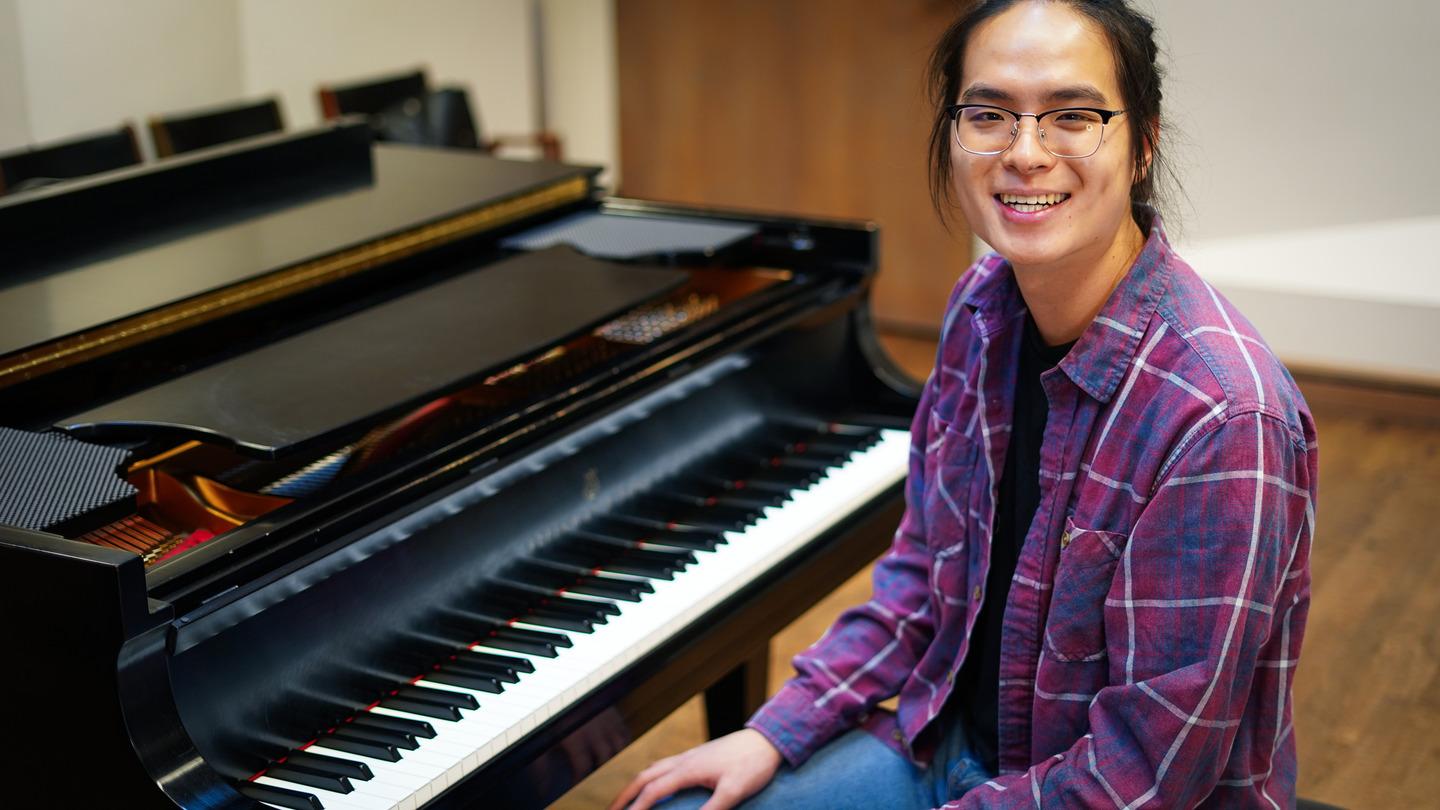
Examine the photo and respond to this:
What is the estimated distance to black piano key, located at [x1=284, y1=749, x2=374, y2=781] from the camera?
148cm

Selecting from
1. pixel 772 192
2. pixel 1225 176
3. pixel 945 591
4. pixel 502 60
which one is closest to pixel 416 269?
pixel 945 591

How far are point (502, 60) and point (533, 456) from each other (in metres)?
4.99

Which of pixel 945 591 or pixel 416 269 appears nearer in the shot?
pixel 945 591

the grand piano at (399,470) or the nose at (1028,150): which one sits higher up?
the nose at (1028,150)

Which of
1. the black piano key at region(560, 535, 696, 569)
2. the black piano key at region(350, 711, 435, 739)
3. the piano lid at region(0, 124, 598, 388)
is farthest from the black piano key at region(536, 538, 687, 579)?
the piano lid at region(0, 124, 598, 388)

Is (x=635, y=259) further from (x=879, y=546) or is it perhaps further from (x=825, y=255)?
(x=879, y=546)

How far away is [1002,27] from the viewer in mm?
1406

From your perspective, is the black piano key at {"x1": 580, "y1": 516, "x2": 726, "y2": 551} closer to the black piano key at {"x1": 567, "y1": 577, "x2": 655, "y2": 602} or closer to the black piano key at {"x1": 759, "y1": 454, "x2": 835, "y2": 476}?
the black piano key at {"x1": 567, "y1": 577, "x2": 655, "y2": 602}

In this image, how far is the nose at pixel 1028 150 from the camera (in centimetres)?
139

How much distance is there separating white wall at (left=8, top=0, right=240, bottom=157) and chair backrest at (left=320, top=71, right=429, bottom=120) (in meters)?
0.44

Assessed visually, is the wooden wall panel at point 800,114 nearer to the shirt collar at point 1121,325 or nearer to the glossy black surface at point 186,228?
the glossy black surface at point 186,228

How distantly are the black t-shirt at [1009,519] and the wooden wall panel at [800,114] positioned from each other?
12.2 ft

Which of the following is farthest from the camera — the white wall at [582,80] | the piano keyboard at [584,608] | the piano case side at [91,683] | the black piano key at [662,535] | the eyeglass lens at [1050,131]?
the white wall at [582,80]

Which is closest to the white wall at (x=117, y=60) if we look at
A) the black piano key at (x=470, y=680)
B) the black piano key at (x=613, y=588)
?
the black piano key at (x=613, y=588)
